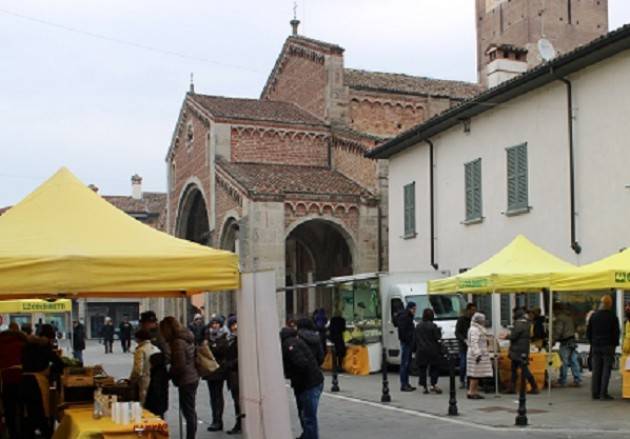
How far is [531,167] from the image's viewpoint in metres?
21.8

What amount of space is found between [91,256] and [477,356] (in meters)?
9.53

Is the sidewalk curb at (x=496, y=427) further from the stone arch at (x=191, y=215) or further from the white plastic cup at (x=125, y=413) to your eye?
the stone arch at (x=191, y=215)

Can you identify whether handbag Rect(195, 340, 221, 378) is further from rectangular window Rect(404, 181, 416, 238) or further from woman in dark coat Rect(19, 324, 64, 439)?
rectangular window Rect(404, 181, 416, 238)

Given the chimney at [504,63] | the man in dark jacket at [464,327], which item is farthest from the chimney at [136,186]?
the man in dark jacket at [464,327]

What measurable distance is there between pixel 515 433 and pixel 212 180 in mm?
26403

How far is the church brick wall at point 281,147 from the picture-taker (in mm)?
37875

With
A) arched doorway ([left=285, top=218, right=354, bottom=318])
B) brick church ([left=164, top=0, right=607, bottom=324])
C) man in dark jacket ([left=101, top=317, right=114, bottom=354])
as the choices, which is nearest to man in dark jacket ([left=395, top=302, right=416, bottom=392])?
brick church ([left=164, top=0, right=607, bottom=324])

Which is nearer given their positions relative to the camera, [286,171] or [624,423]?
[624,423]

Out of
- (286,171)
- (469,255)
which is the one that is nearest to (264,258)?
(286,171)

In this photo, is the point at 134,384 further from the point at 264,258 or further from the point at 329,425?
the point at 264,258

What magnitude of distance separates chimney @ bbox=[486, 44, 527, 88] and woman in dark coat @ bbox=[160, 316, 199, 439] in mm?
22604

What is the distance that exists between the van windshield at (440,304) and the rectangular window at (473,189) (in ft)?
9.49

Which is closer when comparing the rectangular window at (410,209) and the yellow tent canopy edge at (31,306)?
the yellow tent canopy edge at (31,306)

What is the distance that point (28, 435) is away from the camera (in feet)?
36.6
